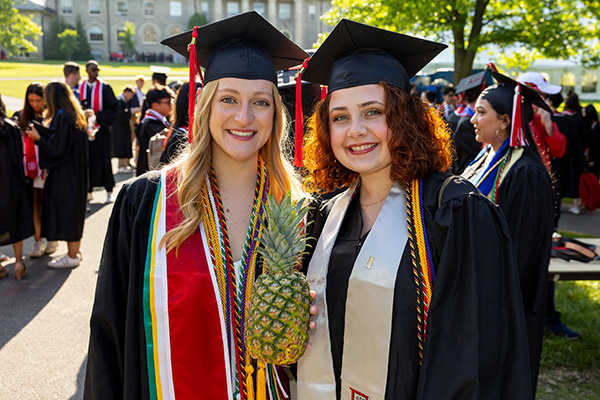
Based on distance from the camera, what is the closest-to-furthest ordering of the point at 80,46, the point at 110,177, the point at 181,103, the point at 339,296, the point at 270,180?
the point at 339,296
the point at 270,180
the point at 181,103
the point at 110,177
the point at 80,46

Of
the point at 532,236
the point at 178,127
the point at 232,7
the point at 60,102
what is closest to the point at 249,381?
the point at 532,236

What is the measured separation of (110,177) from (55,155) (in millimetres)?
3643

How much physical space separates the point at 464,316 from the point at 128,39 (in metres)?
70.5

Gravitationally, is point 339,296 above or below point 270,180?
below

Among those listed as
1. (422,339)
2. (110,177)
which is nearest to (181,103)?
(422,339)

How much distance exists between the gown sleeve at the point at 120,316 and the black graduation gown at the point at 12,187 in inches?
173

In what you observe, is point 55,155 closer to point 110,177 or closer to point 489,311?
point 110,177

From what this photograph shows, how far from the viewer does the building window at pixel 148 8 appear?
7112 cm

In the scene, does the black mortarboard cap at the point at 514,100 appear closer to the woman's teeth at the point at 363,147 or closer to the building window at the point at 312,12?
the woman's teeth at the point at 363,147

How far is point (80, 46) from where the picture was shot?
61844 millimetres

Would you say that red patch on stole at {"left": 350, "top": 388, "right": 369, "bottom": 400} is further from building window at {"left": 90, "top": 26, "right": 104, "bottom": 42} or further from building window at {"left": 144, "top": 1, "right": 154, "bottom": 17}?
building window at {"left": 144, "top": 1, "right": 154, "bottom": 17}

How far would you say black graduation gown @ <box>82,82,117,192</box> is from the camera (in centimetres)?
947

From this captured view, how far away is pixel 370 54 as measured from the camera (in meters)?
2.25

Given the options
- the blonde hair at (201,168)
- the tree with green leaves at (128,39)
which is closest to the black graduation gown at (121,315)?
the blonde hair at (201,168)
